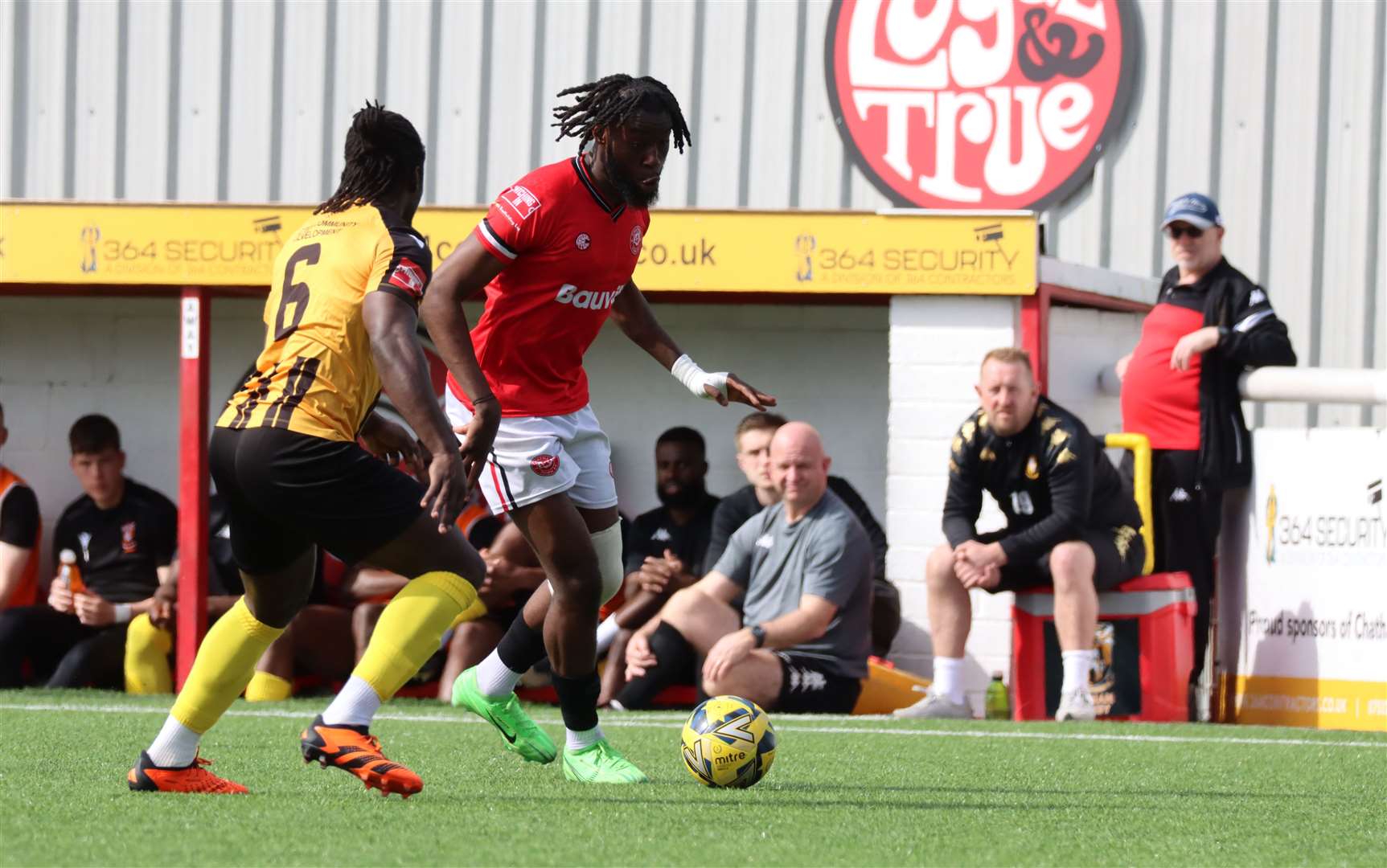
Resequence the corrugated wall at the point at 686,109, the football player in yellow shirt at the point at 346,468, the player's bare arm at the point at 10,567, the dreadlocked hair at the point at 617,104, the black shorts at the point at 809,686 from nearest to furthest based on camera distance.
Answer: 1. the football player in yellow shirt at the point at 346,468
2. the dreadlocked hair at the point at 617,104
3. the black shorts at the point at 809,686
4. the player's bare arm at the point at 10,567
5. the corrugated wall at the point at 686,109

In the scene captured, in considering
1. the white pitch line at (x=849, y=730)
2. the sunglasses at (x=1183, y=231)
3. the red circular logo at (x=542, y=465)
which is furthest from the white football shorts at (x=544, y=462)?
the sunglasses at (x=1183, y=231)

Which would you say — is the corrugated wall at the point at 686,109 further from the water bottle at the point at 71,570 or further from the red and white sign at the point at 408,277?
the red and white sign at the point at 408,277

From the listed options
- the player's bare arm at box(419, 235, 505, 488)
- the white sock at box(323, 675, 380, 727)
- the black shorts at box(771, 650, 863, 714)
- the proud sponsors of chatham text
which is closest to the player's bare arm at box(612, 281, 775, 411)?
the player's bare arm at box(419, 235, 505, 488)

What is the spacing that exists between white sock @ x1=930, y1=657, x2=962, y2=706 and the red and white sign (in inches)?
175

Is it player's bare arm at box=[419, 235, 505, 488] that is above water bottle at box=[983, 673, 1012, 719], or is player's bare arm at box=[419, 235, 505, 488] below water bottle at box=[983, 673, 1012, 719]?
above

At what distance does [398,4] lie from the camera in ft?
44.6

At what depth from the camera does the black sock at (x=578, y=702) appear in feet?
17.7

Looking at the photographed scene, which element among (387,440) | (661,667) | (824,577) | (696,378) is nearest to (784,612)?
(824,577)

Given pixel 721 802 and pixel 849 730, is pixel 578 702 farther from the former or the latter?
pixel 849 730

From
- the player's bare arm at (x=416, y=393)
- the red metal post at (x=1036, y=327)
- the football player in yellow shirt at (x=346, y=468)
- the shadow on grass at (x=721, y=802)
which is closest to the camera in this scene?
the player's bare arm at (x=416, y=393)

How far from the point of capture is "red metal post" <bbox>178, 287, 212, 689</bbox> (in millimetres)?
9258

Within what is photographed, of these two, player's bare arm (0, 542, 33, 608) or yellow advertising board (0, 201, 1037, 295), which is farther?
player's bare arm (0, 542, 33, 608)

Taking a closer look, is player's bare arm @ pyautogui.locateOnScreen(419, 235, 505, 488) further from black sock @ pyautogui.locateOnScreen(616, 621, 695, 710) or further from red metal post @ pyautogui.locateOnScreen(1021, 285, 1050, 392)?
red metal post @ pyautogui.locateOnScreen(1021, 285, 1050, 392)

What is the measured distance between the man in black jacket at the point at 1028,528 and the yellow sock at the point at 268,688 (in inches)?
114
